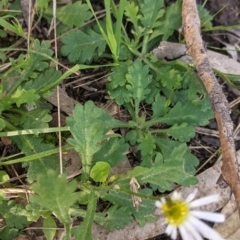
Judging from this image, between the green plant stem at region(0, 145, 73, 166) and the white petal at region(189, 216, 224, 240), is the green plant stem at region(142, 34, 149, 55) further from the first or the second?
the white petal at region(189, 216, 224, 240)

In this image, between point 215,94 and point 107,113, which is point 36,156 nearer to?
point 107,113

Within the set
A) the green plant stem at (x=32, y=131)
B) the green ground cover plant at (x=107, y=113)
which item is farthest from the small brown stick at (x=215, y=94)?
the green plant stem at (x=32, y=131)

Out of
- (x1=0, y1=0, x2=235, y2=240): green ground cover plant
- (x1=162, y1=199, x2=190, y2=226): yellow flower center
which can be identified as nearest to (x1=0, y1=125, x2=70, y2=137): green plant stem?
(x1=0, y1=0, x2=235, y2=240): green ground cover plant

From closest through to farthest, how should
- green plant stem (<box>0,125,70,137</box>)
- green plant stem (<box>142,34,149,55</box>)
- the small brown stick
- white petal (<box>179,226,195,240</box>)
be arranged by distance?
white petal (<box>179,226,195,240</box>) → the small brown stick → green plant stem (<box>0,125,70,137</box>) → green plant stem (<box>142,34,149,55</box>)

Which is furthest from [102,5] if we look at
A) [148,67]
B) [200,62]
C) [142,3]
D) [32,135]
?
[32,135]

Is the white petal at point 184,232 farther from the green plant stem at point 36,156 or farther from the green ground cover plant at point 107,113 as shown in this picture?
the green plant stem at point 36,156

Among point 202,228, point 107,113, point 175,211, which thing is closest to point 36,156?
point 107,113

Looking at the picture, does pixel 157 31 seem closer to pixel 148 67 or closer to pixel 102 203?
pixel 148 67
